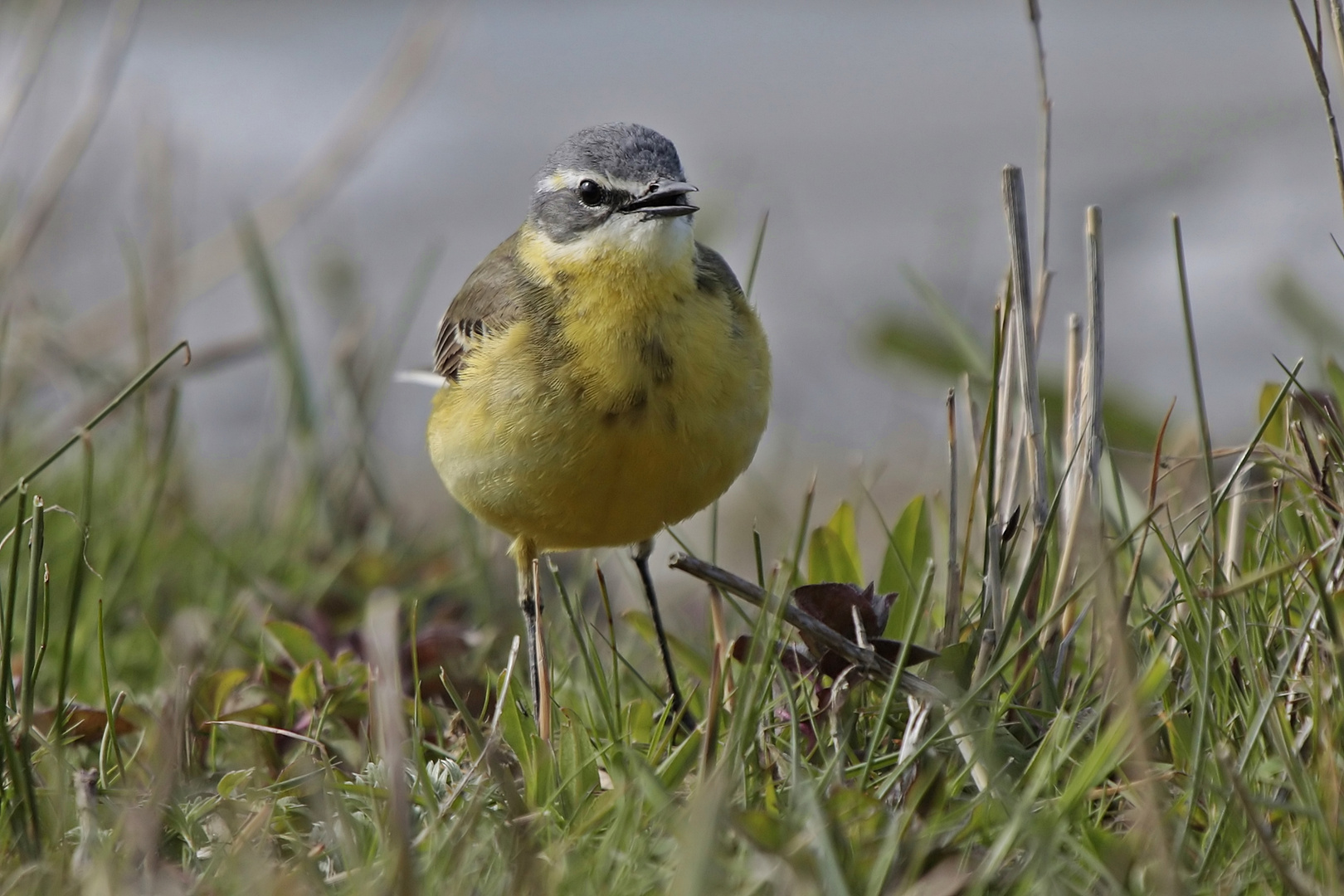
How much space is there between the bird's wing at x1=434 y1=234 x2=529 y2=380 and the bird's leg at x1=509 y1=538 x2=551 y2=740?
605 millimetres

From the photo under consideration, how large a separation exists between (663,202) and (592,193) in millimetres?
283

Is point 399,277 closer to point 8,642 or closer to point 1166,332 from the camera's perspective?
point 1166,332

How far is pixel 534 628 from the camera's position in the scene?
12.3ft

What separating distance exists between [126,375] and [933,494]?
359 centimetres

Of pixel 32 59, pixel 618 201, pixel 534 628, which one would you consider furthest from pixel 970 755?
pixel 32 59

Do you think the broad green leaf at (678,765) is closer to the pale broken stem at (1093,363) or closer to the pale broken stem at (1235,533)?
the pale broken stem at (1093,363)

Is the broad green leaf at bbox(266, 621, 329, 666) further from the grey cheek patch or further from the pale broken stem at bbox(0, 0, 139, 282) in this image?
the pale broken stem at bbox(0, 0, 139, 282)

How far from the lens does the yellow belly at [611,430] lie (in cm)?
357

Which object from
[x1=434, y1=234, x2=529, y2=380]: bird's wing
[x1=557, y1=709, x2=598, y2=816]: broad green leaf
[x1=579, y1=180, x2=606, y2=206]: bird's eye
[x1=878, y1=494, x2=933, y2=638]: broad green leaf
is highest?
[x1=579, y1=180, x2=606, y2=206]: bird's eye

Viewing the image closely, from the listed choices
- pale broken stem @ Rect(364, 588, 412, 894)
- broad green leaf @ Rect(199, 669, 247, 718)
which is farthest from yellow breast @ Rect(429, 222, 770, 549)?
pale broken stem @ Rect(364, 588, 412, 894)

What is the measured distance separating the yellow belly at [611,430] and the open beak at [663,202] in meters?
0.31

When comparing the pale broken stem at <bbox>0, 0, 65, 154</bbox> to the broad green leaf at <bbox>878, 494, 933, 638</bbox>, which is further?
the pale broken stem at <bbox>0, 0, 65, 154</bbox>

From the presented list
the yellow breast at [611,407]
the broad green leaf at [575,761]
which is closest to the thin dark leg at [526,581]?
the yellow breast at [611,407]

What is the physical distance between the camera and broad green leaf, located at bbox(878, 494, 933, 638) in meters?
3.40
